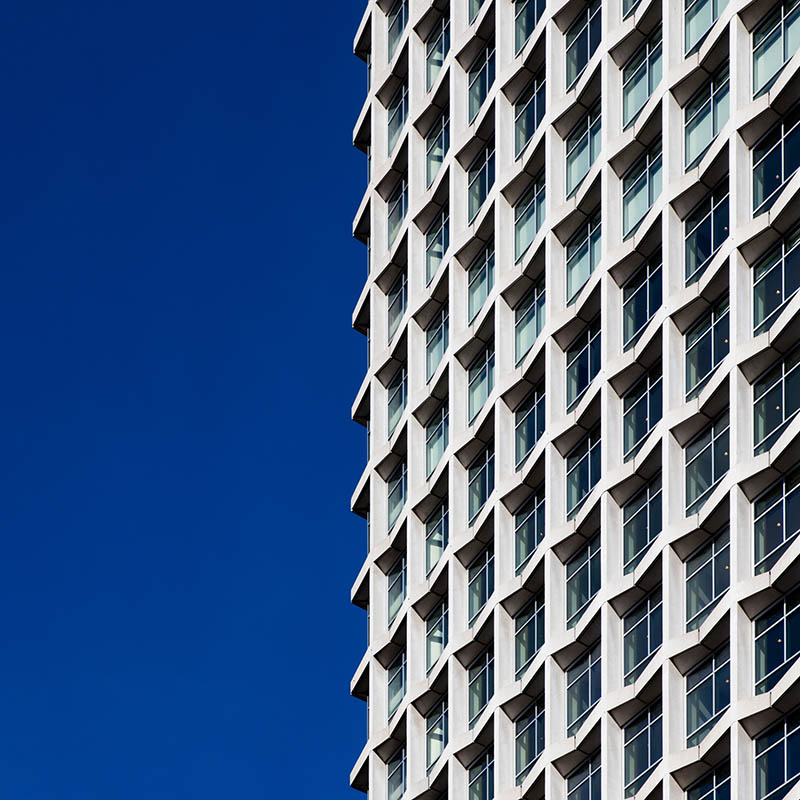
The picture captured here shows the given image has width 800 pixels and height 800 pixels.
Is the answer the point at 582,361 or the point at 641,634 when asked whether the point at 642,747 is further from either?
the point at 582,361

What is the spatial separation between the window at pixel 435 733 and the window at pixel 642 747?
44.0ft

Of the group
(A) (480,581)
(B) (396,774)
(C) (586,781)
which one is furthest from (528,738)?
(B) (396,774)

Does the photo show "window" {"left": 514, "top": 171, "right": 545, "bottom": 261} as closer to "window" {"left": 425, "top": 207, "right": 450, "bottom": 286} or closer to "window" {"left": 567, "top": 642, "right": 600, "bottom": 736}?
"window" {"left": 425, "top": 207, "right": 450, "bottom": 286}

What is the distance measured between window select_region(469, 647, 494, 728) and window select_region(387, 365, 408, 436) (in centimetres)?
1294

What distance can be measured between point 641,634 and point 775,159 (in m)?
13.1

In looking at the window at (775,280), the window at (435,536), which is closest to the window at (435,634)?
the window at (435,536)

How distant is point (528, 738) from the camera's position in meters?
69.9

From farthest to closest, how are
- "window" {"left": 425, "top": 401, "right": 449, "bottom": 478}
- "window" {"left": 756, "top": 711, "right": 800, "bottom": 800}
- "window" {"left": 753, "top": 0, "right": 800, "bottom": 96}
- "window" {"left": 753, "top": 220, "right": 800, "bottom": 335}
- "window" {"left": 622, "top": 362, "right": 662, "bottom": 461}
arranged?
"window" {"left": 425, "top": 401, "right": 449, "bottom": 478} → "window" {"left": 622, "top": 362, "right": 662, "bottom": 461} → "window" {"left": 753, "top": 0, "right": 800, "bottom": 96} → "window" {"left": 753, "top": 220, "right": 800, "bottom": 335} → "window" {"left": 756, "top": 711, "right": 800, "bottom": 800}

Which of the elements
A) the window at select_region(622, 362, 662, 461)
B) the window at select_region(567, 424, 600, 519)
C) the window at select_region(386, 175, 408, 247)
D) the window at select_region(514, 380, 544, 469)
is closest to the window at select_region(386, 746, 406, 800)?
the window at select_region(514, 380, 544, 469)

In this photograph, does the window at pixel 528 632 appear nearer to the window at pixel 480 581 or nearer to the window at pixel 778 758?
the window at pixel 480 581

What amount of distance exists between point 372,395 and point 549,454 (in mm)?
17335

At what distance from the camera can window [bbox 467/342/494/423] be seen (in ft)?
254

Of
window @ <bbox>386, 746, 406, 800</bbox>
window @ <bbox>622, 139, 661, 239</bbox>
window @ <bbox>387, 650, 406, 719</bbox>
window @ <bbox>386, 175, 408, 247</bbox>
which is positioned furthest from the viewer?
window @ <bbox>386, 175, 408, 247</bbox>

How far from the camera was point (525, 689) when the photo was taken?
69.8 metres
